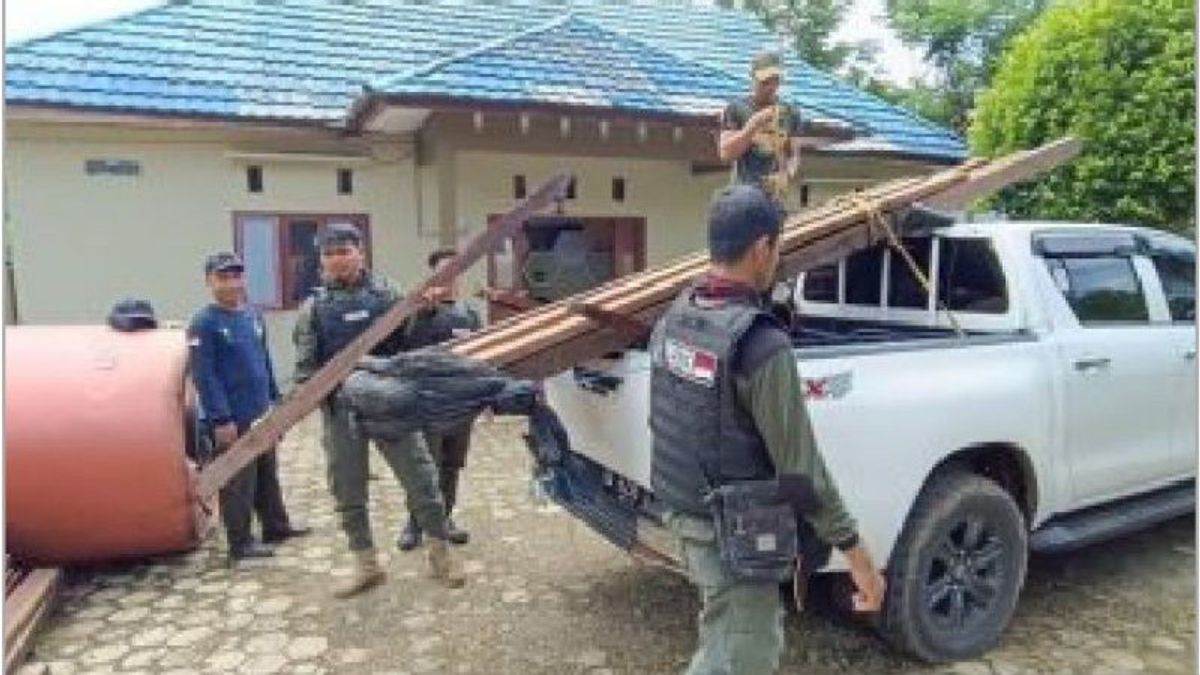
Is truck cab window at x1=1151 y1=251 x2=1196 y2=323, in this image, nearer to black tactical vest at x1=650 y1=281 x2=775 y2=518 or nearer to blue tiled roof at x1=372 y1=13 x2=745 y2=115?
black tactical vest at x1=650 y1=281 x2=775 y2=518

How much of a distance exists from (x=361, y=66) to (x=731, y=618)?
1005cm

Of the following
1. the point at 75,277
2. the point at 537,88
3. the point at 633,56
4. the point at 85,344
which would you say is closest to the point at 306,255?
the point at 75,277

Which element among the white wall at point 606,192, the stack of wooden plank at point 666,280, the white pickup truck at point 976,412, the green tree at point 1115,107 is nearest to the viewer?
the white pickup truck at point 976,412

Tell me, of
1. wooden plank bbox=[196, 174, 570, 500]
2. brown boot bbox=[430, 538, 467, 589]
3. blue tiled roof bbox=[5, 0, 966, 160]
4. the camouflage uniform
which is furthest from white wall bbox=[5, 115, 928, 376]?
brown boot bbox=[430, 538, 467, 589]

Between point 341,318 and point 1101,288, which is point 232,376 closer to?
point 341,318

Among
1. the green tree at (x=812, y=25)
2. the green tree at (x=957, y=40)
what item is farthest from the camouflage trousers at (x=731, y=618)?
the green tree at (x=812, y=25)

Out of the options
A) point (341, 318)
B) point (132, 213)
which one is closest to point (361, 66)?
point (132, 213)

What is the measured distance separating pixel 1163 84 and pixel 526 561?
6185mm

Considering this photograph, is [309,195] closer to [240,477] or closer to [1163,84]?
[240,477]

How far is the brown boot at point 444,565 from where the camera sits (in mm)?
4660

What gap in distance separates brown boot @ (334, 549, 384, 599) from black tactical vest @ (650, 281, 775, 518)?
7.55 feet

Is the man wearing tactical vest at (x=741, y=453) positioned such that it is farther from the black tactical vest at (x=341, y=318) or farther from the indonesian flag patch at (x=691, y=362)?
the black tactical vest at (x=341, y=318)

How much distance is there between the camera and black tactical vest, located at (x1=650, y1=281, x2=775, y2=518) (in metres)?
2.55

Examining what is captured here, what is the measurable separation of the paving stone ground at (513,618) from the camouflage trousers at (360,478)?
306 millimetres
